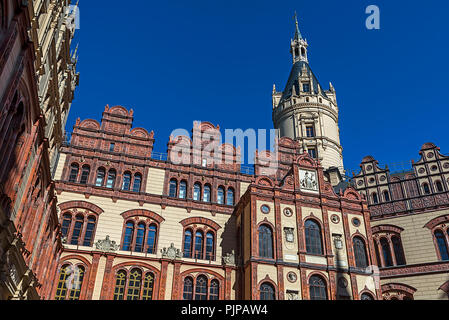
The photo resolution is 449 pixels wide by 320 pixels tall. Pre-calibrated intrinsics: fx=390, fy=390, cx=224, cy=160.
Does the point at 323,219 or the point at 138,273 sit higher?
the point at 323,219

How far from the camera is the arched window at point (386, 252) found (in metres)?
33.6

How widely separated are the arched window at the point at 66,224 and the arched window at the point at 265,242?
15084mm

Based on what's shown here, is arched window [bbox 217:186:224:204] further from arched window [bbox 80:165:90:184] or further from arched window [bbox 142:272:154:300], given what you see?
A: arched window [bbox 80:165:90:184]

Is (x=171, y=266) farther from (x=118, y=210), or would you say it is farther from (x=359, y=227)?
(x=359, y=227)

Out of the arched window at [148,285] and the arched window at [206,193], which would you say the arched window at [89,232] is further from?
the arched window at [206,193]

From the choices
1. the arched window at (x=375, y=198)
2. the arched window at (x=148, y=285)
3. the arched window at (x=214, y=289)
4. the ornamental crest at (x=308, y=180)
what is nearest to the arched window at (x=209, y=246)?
the arched window at (x=214, y=289)

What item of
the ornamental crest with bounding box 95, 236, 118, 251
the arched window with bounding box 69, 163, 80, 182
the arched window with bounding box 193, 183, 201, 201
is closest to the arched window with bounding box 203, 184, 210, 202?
the arched window with bounding box 193, 183, 201, 201

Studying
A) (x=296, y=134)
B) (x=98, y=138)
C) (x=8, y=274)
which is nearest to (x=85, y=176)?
(x=98, y=138)

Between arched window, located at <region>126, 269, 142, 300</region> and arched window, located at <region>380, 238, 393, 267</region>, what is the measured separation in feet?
68.3

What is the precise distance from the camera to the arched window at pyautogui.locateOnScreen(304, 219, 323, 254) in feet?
103

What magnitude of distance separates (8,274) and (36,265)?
6.56 m

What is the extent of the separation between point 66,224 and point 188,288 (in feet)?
35.4

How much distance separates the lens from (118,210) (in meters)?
32.2
